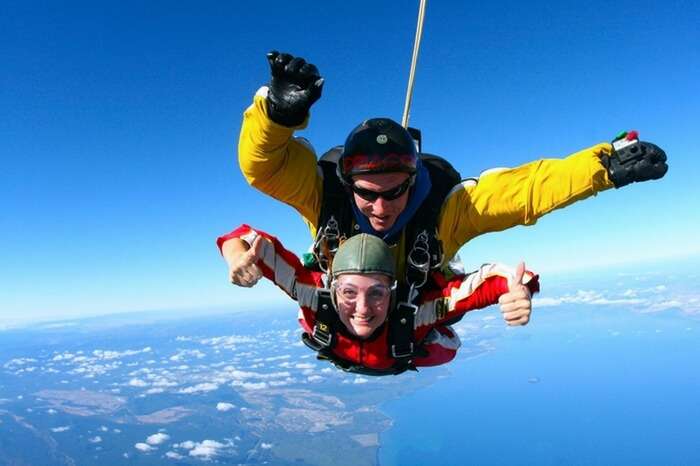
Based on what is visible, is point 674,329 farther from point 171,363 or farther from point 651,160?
point 171,363

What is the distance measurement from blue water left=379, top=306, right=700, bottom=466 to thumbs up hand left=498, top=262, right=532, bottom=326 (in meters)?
69.0

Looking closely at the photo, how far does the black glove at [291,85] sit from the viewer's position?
1717mm

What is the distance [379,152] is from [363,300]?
2.63 feet

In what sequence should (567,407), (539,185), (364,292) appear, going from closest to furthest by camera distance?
(539,185), (364,292), (567,407)

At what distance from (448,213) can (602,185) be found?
80 cm

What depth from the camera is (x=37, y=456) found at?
75062 millimetres

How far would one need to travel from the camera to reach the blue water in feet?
202

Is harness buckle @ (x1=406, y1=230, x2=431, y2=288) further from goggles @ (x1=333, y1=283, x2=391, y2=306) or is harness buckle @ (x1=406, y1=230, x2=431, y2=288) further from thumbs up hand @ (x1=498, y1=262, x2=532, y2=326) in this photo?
thumbs up hand @ (x1=498, y1=262, x2=532, y2=326)

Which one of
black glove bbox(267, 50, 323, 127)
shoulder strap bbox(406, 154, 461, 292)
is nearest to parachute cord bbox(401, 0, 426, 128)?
shoulder strap bbox(406, 154, 461, 292)

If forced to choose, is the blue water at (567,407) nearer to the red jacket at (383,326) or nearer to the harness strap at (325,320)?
the red jacket at (383,326)

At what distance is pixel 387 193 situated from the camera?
2.21m

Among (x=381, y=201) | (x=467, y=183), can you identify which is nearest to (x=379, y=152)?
(x=381, y=201)

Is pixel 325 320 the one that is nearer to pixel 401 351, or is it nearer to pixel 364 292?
pixel 364 292

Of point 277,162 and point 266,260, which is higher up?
point 277,162
